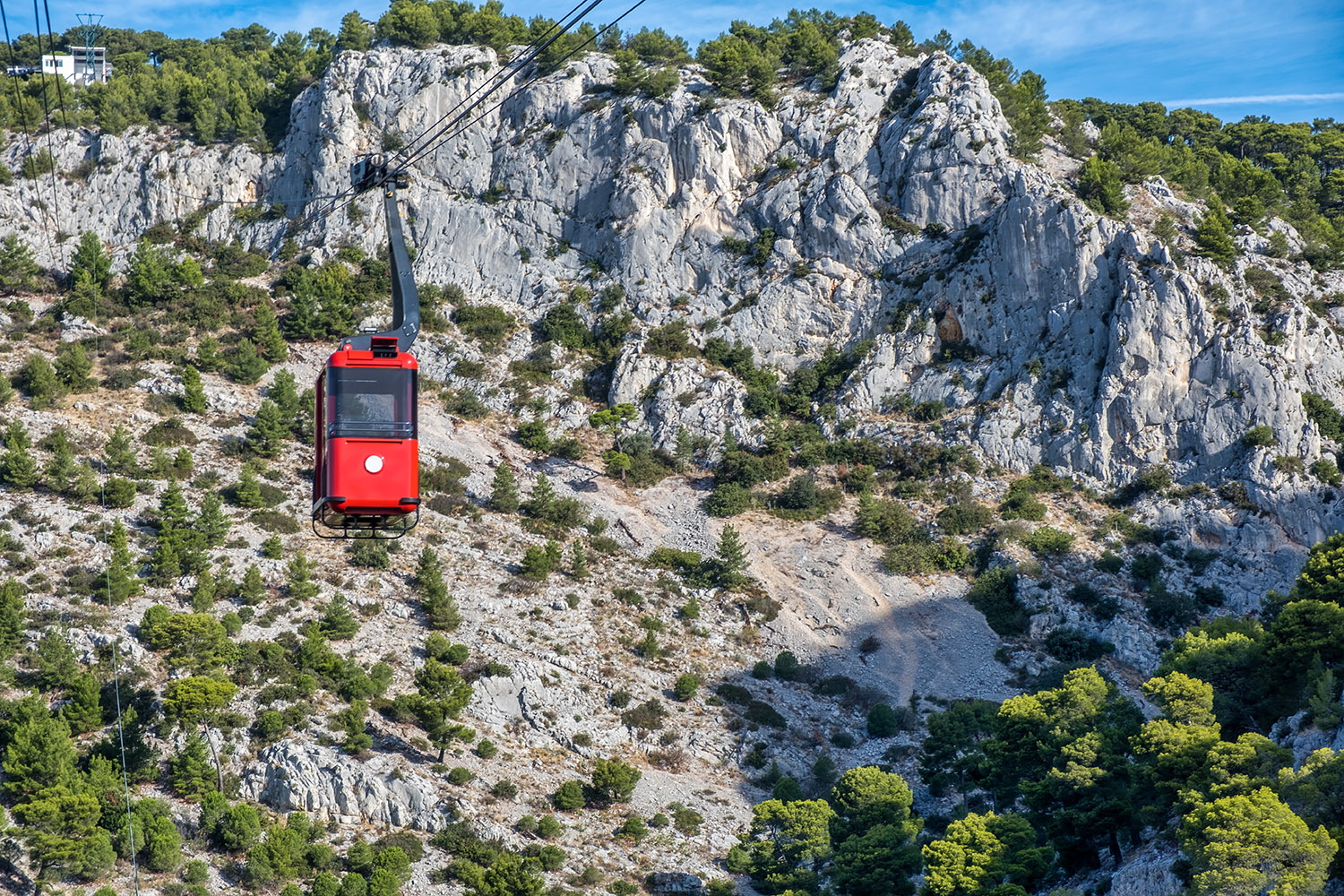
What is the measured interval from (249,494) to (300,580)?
7.55 m

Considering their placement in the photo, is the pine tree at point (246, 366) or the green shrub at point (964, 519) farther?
the pine tree at point (246, 366)

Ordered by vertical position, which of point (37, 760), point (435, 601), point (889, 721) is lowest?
point (889, 721)

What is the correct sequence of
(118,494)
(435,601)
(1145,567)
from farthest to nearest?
(1145,567) < (118,494) < (435,601)

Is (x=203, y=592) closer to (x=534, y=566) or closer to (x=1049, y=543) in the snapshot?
(x=534, y=566)

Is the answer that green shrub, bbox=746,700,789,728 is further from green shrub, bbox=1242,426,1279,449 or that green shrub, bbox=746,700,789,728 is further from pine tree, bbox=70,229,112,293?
pine tree, bbox=70,229,112,293

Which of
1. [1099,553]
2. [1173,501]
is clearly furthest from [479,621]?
[1173,501]

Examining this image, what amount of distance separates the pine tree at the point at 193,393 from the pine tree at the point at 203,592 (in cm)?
1631

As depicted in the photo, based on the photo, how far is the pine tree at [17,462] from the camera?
193ft

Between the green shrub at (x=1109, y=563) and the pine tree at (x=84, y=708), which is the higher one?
the green shrub at (x=1109, y=563)

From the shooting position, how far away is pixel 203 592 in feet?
175

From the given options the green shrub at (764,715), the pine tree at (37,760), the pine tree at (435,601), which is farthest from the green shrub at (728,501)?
the pine tree at (37,760)

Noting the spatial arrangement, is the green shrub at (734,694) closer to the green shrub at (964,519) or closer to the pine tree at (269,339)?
the green shrub at (964,519)

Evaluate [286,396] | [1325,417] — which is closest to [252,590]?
[286,396]

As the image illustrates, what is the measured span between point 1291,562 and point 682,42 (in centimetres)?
6273
